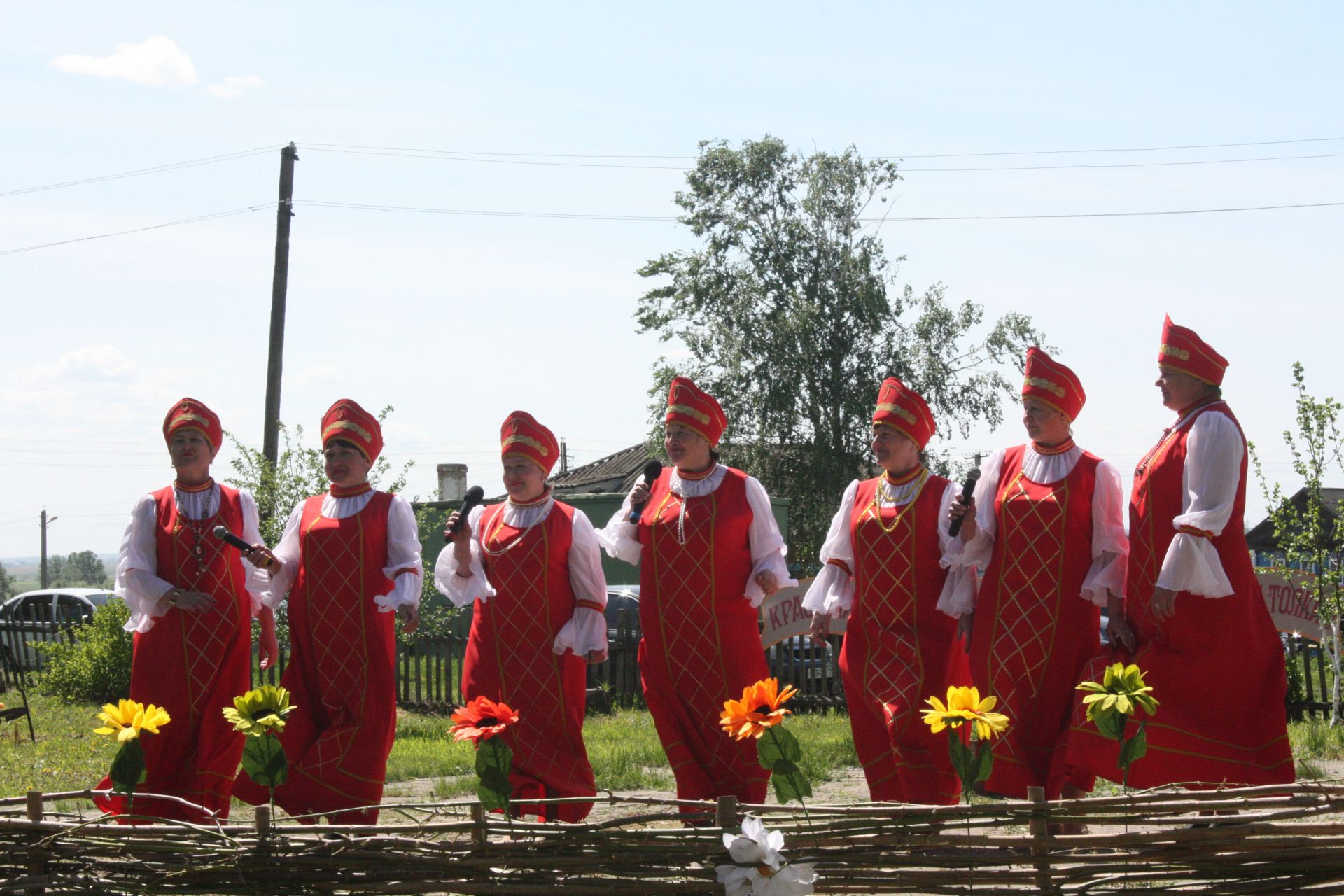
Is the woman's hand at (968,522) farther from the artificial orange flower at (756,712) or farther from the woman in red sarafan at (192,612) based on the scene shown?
the woman in red sarafan at (192,612)

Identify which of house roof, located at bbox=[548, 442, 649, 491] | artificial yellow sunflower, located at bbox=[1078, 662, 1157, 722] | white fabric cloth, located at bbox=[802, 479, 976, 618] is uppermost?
house roof, located at bbox=[548, 442, 649, 491]

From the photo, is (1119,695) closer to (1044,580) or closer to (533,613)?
(1044,580)

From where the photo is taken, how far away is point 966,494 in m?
5.43

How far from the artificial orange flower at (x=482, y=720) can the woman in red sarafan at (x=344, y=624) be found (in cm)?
161

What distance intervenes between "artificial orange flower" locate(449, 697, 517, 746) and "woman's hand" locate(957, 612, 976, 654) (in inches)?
86.6

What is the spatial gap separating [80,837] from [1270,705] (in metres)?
4.07

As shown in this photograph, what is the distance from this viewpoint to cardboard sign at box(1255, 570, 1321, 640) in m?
10.7

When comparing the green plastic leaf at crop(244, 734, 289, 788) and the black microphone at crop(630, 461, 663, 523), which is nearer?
the green plastic leaf at crop(244, 734, 289, 788)

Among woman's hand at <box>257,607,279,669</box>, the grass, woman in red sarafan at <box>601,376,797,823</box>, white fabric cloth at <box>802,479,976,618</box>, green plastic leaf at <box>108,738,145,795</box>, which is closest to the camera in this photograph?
green plastic leaf at <box>108,738,145,795</box>

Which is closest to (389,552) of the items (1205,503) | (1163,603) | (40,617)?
(1163,603)

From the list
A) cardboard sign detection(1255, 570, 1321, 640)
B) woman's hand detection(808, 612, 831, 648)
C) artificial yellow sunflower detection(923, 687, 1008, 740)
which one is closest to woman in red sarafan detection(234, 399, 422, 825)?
woman's hand detection(808, 612, 831, 648)

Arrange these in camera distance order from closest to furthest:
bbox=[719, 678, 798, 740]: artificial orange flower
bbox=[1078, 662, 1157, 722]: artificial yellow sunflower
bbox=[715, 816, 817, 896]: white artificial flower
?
bbox=[715, 816, 817, 896]: white artificial flower → bbox=[1078, 662, 1157, 722]: artificial yellow sunflower → bbox=[719, 678, 798, 740]: artificial orange flower

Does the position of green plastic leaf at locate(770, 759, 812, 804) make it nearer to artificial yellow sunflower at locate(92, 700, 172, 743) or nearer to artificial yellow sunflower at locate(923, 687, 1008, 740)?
artificial yellow sunflower at locate(923, 687, 1008, 740)

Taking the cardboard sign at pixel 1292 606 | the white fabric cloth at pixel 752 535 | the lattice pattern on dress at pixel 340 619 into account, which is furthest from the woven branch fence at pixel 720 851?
the cardboard sign at pixel 1292 606
